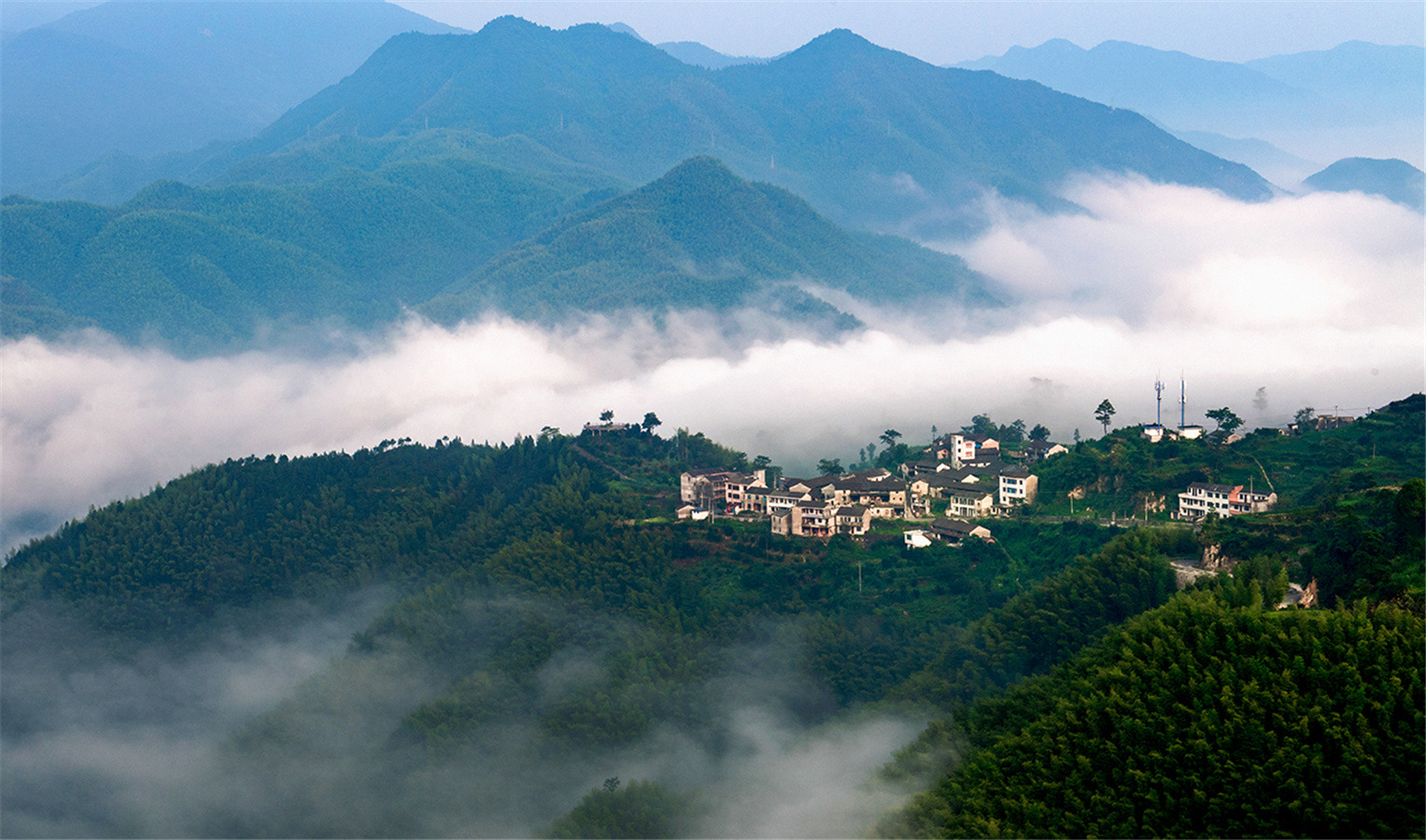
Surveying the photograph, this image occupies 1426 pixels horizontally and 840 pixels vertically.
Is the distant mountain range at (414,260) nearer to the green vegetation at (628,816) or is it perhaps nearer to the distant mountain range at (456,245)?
the distant mountain range at (456,245)

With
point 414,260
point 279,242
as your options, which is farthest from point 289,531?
point 414,260

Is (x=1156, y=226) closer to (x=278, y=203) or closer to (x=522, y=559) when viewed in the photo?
(x=278, y=203)

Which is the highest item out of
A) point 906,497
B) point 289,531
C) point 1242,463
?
point 1242,463

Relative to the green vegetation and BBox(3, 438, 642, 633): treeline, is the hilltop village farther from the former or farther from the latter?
the green vegetation

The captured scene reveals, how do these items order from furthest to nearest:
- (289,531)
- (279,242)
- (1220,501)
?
(279,242) < (289,531) < (1220,501)

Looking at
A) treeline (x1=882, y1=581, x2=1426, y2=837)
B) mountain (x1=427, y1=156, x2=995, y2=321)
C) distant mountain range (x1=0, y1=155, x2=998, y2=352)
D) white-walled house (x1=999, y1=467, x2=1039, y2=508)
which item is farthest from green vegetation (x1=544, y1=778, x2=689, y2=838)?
mountain (x1=427, y1=156, x2=995, y2=321)

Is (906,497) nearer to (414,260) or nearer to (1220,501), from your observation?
(1220,501)

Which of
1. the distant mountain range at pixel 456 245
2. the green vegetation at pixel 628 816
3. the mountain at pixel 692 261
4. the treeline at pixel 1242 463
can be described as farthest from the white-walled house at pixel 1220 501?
the mountain at pixel 692 261

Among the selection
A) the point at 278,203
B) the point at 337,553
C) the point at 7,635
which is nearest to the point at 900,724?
the point at 337,553
